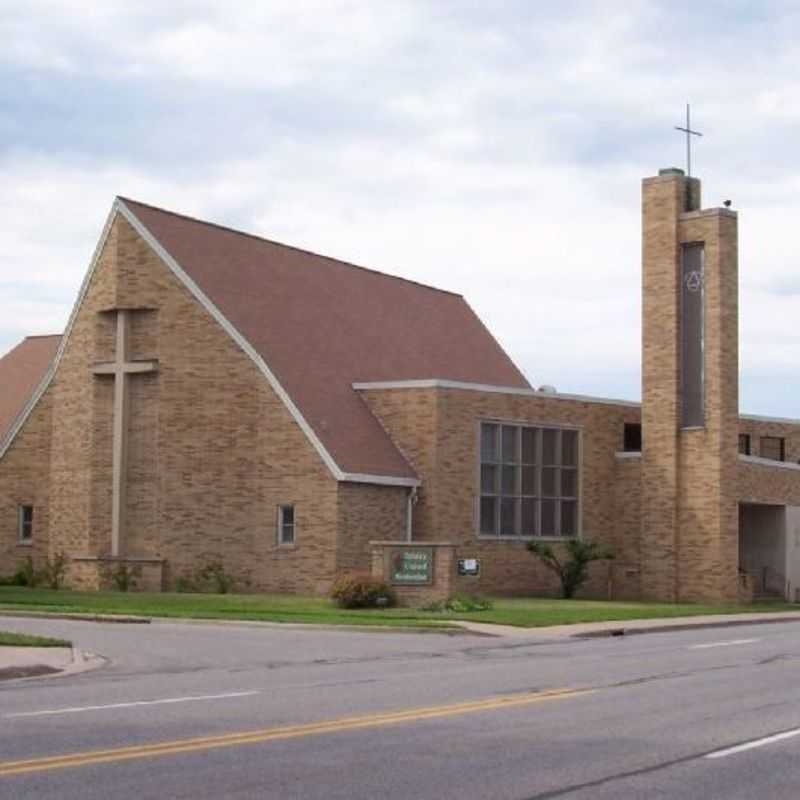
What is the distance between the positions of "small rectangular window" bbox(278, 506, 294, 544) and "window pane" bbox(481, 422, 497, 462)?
5.62 metres

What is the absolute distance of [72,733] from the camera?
13.2 metres

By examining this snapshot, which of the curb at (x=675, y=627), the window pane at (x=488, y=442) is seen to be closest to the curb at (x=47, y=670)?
the curb at (x=675, y=627)

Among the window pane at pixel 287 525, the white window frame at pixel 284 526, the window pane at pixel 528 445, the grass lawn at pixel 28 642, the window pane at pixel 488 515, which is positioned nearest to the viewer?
the grass lawn at pixel 28 642

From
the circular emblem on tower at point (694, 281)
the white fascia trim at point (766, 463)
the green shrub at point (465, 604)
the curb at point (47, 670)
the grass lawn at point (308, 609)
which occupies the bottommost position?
the curb at point (47, 670)

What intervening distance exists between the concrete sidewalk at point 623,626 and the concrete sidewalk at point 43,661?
906cm

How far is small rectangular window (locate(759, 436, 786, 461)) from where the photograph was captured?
5212 centimetres

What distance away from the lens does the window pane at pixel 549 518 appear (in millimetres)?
44688

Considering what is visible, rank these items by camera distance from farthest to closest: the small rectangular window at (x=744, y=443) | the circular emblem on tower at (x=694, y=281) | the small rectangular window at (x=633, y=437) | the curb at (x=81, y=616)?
1. the small rectangular window at (x=744, y=443)
2. the small rectangular window at (x=633, y=437)
3. the circular emblem on tower at (x=694, y=281)
4. the curb at (x=81, y=616)

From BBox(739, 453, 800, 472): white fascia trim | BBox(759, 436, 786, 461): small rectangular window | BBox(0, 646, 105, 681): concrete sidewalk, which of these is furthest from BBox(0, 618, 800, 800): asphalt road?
BBox(759, 436, 786, 461): small rectangular window

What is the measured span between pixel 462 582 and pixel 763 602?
10193 mm

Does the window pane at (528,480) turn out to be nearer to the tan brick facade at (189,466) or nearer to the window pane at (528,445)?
the window pane at (528,445)

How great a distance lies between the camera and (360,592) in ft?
113

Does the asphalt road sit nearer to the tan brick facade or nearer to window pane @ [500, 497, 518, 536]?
the tan brick facade

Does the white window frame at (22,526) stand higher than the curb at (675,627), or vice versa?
the white window frame at (22,526)
